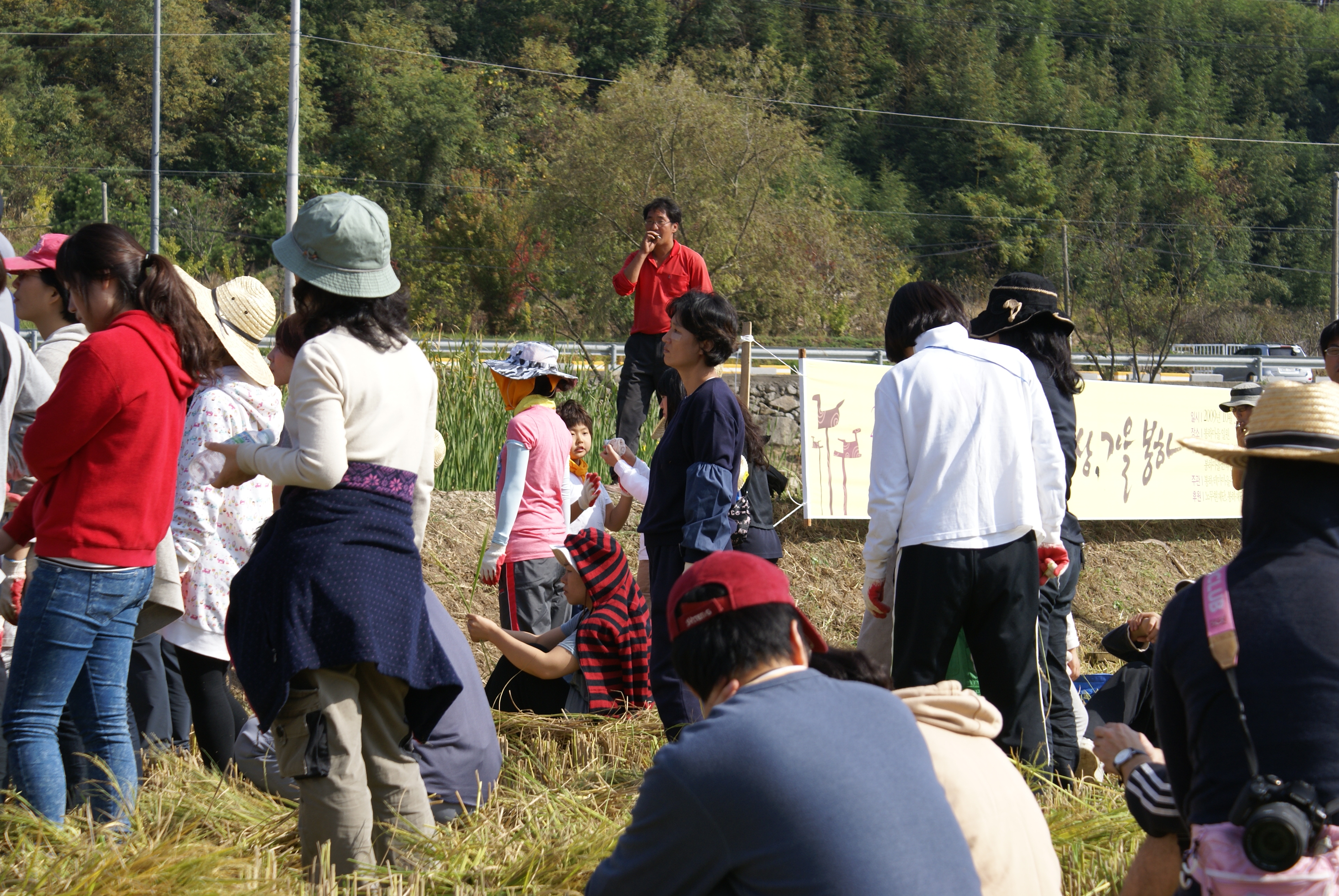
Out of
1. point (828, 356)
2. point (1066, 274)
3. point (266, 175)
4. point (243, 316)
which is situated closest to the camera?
point (243, 316)

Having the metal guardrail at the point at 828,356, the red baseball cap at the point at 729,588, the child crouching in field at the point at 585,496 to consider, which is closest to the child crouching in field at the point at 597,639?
the child crouching in field at the point at 585,496

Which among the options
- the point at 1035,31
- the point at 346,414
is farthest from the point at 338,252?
the point at 1035,31

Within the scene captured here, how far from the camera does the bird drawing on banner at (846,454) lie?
8.14 metres

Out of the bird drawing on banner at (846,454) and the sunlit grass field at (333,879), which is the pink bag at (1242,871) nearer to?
the sunlit grass field at (333,879)

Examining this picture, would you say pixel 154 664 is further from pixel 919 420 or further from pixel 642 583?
pixel 919 420

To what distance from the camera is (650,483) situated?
3967mm

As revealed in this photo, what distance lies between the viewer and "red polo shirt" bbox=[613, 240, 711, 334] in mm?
7074

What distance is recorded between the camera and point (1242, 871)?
1.74 m

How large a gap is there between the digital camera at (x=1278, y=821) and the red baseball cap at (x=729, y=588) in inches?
26.0

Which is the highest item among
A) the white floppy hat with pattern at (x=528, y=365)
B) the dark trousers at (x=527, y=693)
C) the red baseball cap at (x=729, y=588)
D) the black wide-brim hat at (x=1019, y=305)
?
the black wide-brim hat at (x=1019, y=305)

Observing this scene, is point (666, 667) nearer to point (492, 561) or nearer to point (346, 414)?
point (492, 561)

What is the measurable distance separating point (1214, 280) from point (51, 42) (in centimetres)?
5228

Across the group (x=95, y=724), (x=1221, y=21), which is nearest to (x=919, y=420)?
(x=95, y=724)

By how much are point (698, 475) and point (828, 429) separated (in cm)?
452
